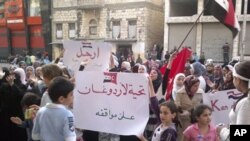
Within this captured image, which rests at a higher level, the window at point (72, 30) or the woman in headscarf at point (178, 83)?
the window at point (72, 30)

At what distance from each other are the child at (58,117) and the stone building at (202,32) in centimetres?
2217

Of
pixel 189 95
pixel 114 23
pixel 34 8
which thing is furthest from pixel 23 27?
pixel 189 95

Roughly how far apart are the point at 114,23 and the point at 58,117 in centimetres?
2753

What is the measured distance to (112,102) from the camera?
390 centimetres

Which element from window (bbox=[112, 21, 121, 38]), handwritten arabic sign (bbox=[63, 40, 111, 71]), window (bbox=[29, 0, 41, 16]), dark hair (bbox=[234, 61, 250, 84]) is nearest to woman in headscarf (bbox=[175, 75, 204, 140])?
handwritten arabic sign (bbox=[63, 40, 111, 71])

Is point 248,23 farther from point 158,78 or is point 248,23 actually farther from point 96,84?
point 96,84

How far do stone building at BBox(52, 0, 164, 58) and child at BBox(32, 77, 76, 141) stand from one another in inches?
961

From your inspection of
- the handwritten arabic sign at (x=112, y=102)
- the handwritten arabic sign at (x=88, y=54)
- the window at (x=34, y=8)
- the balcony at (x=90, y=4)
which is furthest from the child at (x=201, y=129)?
the window at (x=34, y=8)

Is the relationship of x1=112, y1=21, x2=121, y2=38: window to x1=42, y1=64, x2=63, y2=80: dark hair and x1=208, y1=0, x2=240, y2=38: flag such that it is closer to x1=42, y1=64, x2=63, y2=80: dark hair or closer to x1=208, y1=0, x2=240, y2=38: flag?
x1=208, y1=0, x2=240, y2=38: flag

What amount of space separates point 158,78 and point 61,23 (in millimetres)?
29179

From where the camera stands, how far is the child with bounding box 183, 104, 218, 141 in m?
Result: 3.45

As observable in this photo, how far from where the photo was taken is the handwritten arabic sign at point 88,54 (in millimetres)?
4824

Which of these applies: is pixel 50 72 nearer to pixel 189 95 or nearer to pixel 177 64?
pixel 189 95

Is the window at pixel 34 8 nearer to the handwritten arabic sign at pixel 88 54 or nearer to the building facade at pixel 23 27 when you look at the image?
the building facade at pixel 23 27
